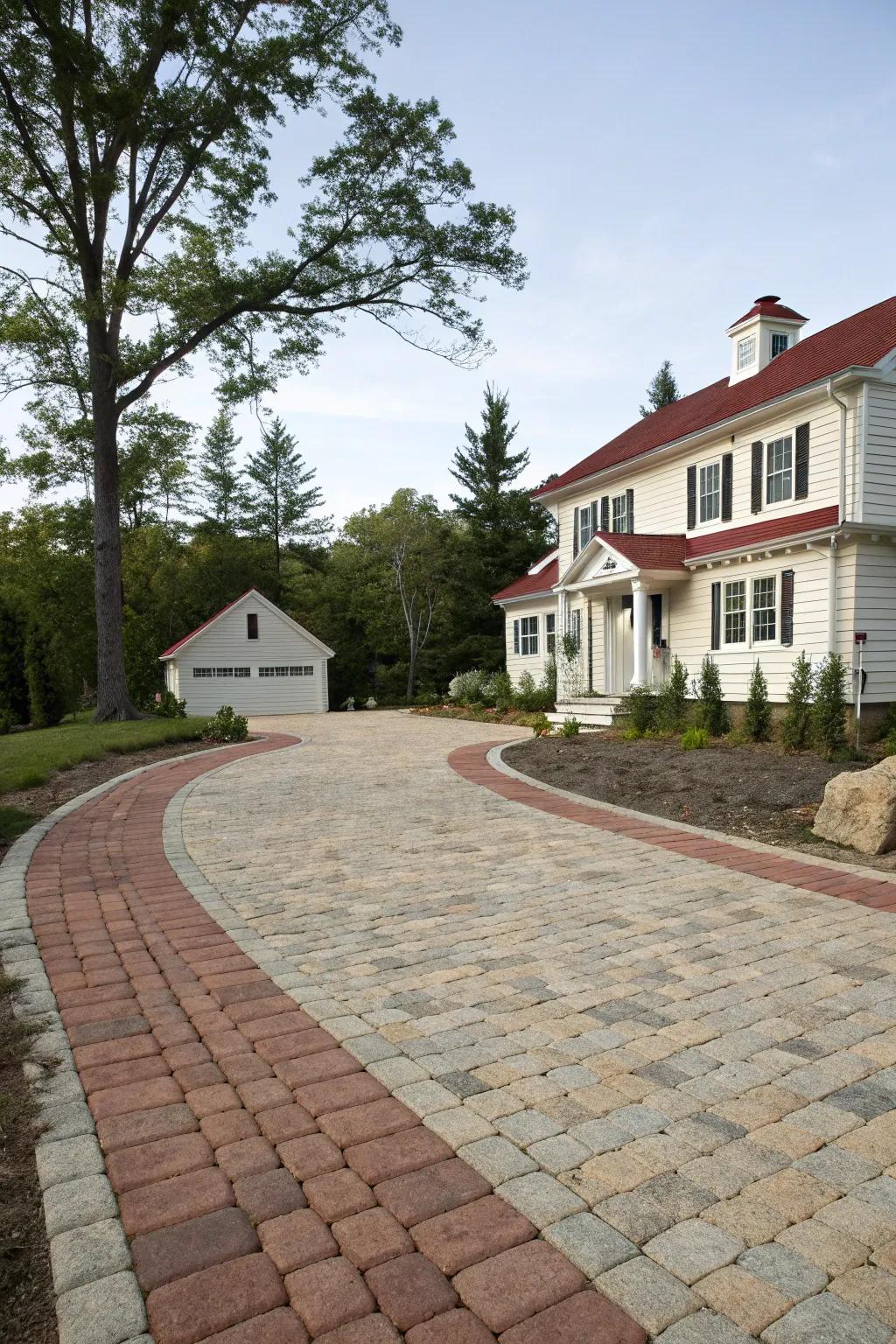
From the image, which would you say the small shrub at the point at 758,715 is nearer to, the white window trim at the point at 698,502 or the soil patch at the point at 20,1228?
the white window trim at the point at 698,502

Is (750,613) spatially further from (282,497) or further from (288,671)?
(282,497)

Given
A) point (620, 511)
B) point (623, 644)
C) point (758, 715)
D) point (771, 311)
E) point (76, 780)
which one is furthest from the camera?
point (620, 511)

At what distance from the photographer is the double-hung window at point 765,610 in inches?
598

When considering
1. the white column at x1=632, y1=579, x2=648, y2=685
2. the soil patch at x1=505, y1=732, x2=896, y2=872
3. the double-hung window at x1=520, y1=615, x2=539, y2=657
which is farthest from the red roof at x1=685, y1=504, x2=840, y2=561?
the double-hung window at x1=520, y1=615, x2=539, y2=657

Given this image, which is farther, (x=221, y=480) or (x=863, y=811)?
(x=221, y=480)

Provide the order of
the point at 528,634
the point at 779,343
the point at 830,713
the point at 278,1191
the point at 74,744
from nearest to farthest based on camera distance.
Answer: the point at 278,1191
the point at 830,713
the point at 74,744
the point at 779,343
the point at 528,634

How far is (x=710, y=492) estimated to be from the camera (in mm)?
17609

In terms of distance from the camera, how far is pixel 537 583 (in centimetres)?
2506

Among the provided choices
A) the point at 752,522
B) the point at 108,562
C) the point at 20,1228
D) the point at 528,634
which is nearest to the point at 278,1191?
the point at 20,1228

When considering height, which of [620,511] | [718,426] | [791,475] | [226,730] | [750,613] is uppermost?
[718,426]

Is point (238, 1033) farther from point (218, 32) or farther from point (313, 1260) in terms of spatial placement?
point (218, 32)

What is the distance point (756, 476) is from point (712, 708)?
4.82m

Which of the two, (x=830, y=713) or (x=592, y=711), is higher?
(x=830, y=713)

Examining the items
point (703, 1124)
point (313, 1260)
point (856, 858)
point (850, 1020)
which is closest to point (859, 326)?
point (856, 858)
